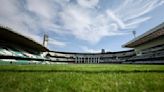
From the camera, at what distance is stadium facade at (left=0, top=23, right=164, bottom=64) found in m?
41.7

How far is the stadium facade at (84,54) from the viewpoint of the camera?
1641 inches

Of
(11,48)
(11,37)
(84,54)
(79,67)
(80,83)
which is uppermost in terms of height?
(11,37)

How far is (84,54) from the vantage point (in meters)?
132

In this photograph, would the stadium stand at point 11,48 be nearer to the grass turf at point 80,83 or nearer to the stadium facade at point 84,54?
the stadium facade at point 84,54

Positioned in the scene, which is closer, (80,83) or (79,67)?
(80,83)

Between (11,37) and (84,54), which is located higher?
(11,37)

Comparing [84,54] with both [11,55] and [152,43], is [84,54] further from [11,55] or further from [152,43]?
[11,55]

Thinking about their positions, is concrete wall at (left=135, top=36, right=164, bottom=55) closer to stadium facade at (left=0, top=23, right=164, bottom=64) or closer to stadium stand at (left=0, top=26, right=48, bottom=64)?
stadium facade at (left=0, top=23, right=164, bottom=64)

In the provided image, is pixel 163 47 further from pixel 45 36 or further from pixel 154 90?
pixel 45 36

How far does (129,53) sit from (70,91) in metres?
93.5

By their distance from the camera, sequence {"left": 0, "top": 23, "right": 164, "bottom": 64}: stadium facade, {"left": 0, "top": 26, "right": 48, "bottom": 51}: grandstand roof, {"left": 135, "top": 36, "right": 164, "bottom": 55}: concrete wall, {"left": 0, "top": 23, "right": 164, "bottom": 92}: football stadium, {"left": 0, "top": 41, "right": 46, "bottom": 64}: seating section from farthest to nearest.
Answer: {"left": 135, "top": 36, "right": 164, "bottom": 55}: concrete wall
{"left": 0, "top": 23, "right": 164, "bottom": 64}: stadium facade
{"left": 0, "top": 41, "right": 46, "bottom": 64}: seating section
{"left": 0, "top": 26, "right": 48, "bottom": 51}: grandstand roof
{"left": 0, "top": 23, "right": 164, "bottom": 92}: football stadium

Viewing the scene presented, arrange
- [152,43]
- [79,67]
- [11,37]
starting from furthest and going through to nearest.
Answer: [152,43]
[11,37]
[79,67]

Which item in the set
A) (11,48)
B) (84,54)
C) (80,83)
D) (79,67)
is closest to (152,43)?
(11,48)

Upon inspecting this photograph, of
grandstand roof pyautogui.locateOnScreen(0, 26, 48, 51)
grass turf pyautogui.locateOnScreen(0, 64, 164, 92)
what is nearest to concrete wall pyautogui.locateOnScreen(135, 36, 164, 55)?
grandstand roof pyautogui.locateOnScreen(0, 26, 48, 51)
